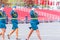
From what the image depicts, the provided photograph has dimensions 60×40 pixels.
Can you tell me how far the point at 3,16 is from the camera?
41.4 ft

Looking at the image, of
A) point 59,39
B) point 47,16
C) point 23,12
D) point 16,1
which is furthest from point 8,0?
point 59,39

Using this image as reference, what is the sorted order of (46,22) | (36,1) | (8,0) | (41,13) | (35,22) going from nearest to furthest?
(35,22)
(46,22)
(41,13)
(8,0)
(36,1)

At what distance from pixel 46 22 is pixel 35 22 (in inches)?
568

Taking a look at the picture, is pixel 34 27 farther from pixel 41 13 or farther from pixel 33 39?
pixel 41 13

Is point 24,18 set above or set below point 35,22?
below

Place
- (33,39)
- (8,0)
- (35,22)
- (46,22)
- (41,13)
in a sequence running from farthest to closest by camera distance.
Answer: (8,0) → (41,13) → (46,22) → (33,39) → (35,22)

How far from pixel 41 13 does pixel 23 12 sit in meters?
1.83

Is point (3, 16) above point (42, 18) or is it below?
above

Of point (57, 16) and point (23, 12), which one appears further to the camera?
point (23, 12)

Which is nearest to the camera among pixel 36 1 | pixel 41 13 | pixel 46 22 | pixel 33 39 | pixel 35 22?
pixel 35 22

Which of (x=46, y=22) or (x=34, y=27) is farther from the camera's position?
(x=46, y=22)

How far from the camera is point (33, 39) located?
1392cm

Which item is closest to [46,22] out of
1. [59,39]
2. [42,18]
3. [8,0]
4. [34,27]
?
[42,18]

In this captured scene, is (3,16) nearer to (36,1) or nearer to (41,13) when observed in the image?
(41,13)
